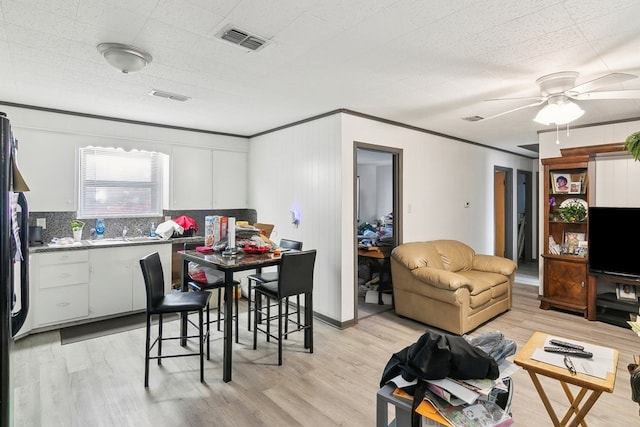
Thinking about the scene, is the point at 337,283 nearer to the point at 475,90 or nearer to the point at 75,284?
the point at 475,90

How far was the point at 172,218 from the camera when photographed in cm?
509

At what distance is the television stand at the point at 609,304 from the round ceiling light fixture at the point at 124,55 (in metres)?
5.24

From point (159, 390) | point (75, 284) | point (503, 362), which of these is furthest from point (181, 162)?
point (503, 362)

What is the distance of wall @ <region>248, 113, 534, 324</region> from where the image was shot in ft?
13.3

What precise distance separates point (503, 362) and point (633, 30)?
2.21m

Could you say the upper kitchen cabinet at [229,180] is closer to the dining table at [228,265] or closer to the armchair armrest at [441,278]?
the dining table at [228,265]

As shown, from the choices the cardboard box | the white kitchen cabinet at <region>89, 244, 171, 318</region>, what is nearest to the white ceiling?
the cardboard box

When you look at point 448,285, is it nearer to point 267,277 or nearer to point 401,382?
point 267,277

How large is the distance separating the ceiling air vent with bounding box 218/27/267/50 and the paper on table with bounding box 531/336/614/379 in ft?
8.27

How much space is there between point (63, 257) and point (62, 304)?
526mm

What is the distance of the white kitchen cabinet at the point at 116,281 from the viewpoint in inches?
160

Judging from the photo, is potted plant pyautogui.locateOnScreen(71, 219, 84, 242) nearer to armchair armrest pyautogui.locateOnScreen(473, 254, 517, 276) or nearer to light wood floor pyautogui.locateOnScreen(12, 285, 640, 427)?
light wood floor pyautogui.locateOnScreen(12, 285, 640, 427)

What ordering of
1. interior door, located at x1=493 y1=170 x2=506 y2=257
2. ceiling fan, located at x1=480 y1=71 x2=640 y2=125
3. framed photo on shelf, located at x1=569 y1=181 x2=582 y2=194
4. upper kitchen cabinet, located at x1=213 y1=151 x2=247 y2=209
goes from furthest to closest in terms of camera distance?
interior door, located at x1=493 y1=170 x2=506 y2=257 < upper kitchen cabinet, located at x1=213 y1=151 x2=247 y2=209 < framed photo on shelf, located at x1=569 y1=181 x2=582 y2=194 < ceiling fan, located at x1=480 y1=71 x2=640 y2=125

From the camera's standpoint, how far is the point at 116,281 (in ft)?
13.7
